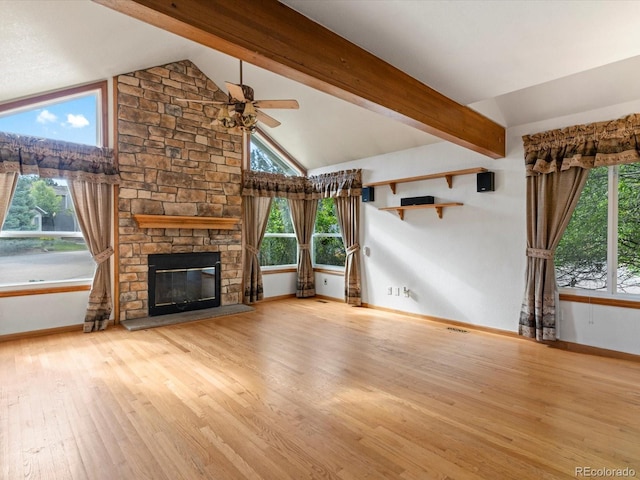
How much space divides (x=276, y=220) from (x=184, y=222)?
1.96m

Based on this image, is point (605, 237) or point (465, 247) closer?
point (605, 237)

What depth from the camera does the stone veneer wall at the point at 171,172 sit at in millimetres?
4879

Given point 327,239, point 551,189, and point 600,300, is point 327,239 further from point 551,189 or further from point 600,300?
point 600,300

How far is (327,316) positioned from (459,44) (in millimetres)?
4004

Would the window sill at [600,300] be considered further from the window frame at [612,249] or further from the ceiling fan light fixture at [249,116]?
the ceiling fan light fixture at [249,116]

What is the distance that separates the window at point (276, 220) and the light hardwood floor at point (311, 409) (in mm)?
2666

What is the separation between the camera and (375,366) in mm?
3369

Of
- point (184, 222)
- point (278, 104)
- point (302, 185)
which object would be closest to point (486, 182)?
point (278, 104)

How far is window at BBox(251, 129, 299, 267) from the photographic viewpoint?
655 cm

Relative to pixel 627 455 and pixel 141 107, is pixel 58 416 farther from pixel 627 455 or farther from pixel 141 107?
pixel 141 107

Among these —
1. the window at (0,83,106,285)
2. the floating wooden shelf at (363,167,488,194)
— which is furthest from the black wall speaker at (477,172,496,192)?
the window at (0,83,106,285)

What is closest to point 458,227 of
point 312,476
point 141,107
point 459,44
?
point 459,44

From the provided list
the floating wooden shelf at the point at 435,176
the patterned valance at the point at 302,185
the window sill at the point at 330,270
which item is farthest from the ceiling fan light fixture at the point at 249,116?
the window sill at the point at 330,270

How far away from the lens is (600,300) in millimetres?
3748
